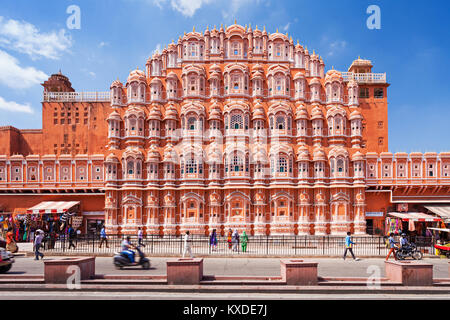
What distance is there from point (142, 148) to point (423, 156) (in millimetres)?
31606

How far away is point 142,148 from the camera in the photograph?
3584 cm

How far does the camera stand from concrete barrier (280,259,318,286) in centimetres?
1189

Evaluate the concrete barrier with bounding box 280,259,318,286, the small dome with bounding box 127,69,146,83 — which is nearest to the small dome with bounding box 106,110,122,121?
the small dome with bounding box 127,69,146,83

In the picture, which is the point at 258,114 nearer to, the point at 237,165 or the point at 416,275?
the point at 237,165

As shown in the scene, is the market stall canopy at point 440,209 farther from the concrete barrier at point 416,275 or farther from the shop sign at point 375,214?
the concrete barrier at point 416,275

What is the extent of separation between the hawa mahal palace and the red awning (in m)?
1.05

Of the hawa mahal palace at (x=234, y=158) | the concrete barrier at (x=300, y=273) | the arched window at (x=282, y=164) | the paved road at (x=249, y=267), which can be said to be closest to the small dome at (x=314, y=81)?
the hawa mahal palace at (x=234, y=158)

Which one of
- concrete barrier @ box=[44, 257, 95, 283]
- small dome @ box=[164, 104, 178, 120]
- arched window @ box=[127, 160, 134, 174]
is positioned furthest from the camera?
small dome @ box=[164, 104, 178, 120]

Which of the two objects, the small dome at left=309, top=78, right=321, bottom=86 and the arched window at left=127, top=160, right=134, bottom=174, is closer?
the arched window at left=127, top=160, right=134, bottom=174

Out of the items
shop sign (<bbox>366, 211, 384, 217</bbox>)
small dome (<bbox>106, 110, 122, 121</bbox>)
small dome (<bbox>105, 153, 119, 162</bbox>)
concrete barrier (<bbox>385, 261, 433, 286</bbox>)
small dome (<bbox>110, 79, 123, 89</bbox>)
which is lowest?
shop sign (<bbox>366, 211, 384, 217</bbox>)

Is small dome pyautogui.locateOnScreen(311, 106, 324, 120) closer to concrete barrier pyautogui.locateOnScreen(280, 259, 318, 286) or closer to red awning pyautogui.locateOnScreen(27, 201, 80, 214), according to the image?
concrete barrier pyautogui.locateOnScreen(280, 259, 318, 286)
